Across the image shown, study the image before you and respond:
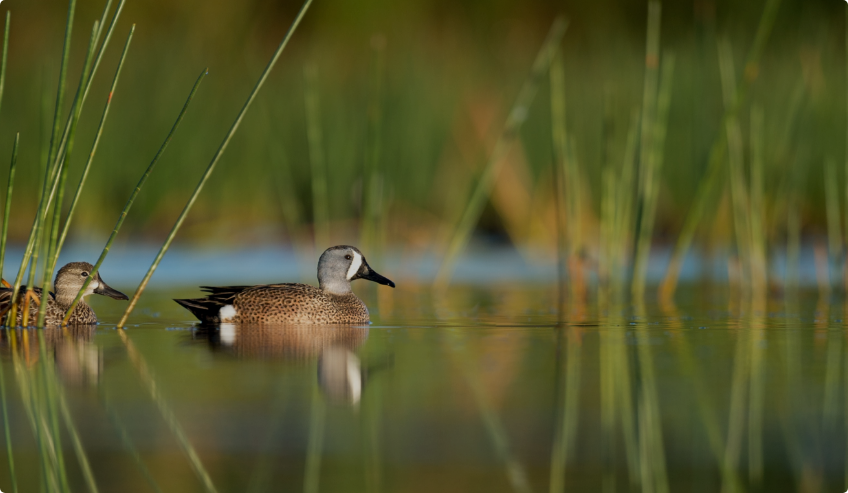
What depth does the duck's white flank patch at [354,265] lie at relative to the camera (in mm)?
7328

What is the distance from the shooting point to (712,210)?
8625mm

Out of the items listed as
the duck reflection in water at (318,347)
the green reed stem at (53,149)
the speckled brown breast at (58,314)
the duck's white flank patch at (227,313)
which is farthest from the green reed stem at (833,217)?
the green reed stem at (53,149)

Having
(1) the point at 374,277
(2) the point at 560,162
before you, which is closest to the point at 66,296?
(1) the point at 374,277

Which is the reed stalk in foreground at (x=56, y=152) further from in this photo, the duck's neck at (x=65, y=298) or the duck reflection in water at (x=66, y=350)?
the duck's neck at (x=65, y=298)

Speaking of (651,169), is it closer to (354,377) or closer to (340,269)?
(340,269)

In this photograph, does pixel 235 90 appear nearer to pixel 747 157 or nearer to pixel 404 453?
pixel 747 157

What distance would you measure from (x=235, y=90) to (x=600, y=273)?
4.47 meters

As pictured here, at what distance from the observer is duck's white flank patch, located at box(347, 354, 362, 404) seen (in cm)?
421

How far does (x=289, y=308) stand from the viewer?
275 inches

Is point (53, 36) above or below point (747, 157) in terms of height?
above

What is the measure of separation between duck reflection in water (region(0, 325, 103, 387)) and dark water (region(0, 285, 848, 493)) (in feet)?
0.07

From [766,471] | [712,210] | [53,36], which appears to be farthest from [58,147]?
[53,36]

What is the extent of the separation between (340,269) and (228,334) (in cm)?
132

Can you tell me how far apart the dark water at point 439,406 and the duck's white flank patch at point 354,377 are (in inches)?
0.5
